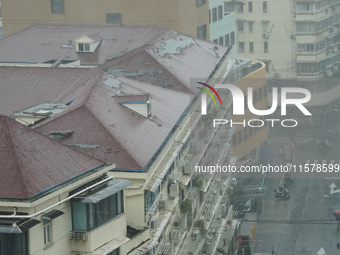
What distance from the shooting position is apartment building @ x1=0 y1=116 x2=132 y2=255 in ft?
83.7

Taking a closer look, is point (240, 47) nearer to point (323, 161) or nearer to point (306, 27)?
point (306, 27)

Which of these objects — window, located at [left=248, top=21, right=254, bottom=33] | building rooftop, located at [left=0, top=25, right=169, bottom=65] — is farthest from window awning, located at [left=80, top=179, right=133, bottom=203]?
window, located at [left=248, top=21, right=254, bottom=33]

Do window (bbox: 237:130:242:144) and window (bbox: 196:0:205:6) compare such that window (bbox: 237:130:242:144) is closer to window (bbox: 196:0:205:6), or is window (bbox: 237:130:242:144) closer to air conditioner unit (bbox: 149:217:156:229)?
window (bbox: 196:0:205:6)

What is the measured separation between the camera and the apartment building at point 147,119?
32.2m

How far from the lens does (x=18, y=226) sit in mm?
25172

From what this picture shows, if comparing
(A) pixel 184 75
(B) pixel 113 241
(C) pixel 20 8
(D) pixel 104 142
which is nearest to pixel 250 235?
(A) pixel 184 75

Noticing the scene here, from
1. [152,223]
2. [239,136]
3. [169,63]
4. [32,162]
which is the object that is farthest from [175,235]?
[239,136]

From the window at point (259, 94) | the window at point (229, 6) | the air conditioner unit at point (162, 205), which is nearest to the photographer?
the air conditioner unit at point (162, 205)

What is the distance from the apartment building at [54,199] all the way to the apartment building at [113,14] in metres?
30.1

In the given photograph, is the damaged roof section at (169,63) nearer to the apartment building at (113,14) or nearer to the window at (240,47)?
the apartment building at (113,14)

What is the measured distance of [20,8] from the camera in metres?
60.8

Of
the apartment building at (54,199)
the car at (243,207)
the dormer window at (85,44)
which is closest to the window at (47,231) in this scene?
the apartment building at (54,199)

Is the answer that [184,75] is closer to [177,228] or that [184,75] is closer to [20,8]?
[177,228]

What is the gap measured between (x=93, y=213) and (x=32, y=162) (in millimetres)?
1819
